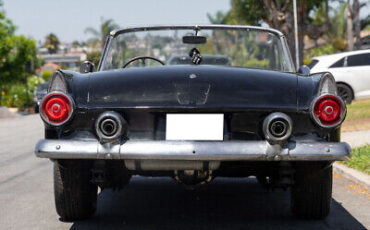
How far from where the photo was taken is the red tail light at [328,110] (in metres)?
3.81

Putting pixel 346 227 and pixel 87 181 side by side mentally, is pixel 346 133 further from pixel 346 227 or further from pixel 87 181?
pixel 87 181

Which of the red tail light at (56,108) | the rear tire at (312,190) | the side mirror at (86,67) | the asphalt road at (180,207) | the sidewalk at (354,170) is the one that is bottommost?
the sidewalk at (354,170)

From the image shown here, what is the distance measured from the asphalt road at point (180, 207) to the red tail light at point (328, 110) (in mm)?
1033

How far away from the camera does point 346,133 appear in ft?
37.0

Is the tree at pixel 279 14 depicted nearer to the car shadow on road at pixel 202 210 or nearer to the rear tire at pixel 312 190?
the car shadow on road at pixel 202 210

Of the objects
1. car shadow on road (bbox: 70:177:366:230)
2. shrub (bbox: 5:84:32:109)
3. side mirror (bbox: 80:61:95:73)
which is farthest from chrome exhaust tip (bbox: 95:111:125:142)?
shrub (bbox: 5:84:32:109)

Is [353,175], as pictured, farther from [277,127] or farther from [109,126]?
[109,126]

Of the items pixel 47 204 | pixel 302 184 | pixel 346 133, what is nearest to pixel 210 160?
pixel 302 184

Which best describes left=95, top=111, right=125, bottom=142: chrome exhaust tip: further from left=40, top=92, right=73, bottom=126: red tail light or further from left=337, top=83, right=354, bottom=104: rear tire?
left=337, top=83, right=354, bottom=104: rear tire

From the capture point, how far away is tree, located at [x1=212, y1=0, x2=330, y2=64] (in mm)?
28109

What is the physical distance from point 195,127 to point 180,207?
5.38 ft

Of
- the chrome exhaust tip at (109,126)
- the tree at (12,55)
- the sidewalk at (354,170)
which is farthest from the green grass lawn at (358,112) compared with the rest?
the tree at (12,55)

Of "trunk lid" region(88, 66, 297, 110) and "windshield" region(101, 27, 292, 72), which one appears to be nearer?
"trunk lid" region(88, 66, 297, 110)

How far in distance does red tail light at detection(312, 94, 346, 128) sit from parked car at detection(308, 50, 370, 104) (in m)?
13.1
